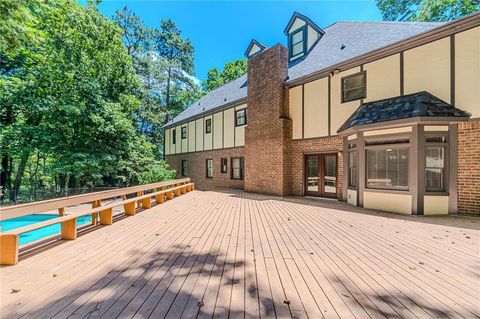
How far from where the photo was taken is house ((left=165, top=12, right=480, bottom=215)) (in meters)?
6.18

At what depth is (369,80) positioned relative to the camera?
799 centimetres

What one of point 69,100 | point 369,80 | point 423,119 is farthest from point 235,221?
point 69,100

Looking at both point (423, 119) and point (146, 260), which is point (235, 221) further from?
point (423, 119)

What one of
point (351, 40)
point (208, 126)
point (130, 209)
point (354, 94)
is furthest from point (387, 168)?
point (208, 126)

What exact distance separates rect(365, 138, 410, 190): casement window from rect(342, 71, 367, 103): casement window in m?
2.09

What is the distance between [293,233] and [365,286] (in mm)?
2104

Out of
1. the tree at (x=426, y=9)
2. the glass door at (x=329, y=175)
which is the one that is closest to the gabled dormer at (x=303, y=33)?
the glass door at (x=329, y=175)

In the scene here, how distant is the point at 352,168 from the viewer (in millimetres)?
8148

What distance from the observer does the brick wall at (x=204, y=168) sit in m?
13.8

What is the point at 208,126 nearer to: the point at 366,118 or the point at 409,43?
the point at 366,118

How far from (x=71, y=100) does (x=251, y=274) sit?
14.4m

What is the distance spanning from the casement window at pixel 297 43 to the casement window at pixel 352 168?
7308 millimetres

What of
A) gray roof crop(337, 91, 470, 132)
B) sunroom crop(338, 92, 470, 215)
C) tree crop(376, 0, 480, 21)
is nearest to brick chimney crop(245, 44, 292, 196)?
gray roof crop(337, 91, 470, 132)

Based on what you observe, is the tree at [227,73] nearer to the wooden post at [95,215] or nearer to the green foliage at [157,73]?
the green foliage at [157,73]
